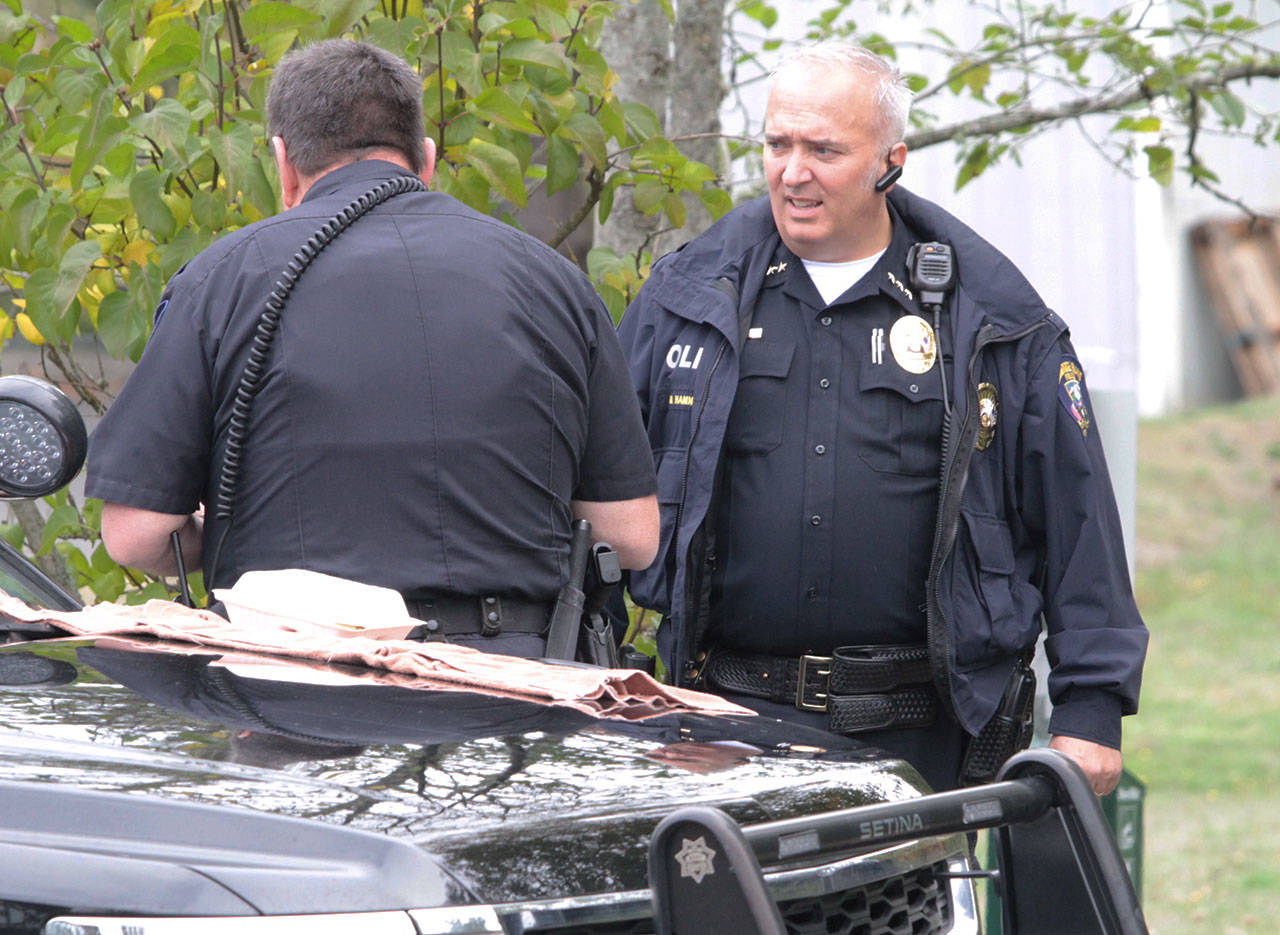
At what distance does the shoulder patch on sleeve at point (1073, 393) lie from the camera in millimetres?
3375

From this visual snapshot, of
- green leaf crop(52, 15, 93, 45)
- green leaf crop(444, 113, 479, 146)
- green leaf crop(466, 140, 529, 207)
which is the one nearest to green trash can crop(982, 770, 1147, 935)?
green leaf crop(466, 140, 529, 207)

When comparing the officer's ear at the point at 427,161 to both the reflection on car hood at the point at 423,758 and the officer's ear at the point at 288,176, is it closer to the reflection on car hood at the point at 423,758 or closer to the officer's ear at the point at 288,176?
the officer's ear at the point at 288,176

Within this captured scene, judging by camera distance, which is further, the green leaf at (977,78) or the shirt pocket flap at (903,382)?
the green leaf at (977,78)

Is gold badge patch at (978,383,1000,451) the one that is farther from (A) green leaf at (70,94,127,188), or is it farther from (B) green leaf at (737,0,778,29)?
(B) green leaf at (737,0,778,29)

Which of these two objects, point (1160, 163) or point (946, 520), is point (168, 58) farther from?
point (1160, 163)

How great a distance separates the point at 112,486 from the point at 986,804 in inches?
57.1

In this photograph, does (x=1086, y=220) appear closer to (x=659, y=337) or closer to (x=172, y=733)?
(x=659, y=337)

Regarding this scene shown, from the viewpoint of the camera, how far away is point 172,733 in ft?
6.21

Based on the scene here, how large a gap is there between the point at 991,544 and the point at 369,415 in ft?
4.48

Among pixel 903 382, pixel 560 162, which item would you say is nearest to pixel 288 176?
pixel 560 162

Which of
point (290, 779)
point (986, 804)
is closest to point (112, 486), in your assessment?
point (290, 779)

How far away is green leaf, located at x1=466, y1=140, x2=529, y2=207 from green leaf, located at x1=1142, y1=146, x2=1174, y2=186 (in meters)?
2.43

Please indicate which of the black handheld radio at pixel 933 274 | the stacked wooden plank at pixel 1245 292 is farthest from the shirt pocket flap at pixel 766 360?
the stacked wooden plank at pixel 1245 292

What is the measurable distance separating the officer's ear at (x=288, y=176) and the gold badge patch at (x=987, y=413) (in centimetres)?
137
